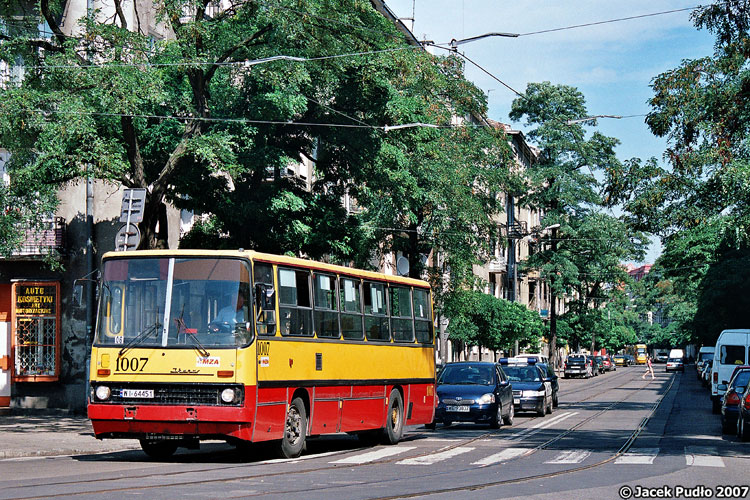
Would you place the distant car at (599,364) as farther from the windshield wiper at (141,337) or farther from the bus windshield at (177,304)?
the windshield wiper at (141,337)

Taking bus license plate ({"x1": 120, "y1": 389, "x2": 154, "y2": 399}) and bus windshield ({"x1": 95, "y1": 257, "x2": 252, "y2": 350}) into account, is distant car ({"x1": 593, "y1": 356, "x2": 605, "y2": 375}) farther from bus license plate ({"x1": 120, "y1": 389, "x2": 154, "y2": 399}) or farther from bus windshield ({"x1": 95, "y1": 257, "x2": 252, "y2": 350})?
bus license plate ({"x1": 120, "y1": 389, "x2": 154, "y2": 399})

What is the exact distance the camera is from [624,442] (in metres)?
21.5

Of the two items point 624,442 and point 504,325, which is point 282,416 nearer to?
point 624,442

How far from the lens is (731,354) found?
39188mm

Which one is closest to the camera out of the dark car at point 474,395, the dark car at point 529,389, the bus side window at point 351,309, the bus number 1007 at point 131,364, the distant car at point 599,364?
the bus number 1007 at point 131,364

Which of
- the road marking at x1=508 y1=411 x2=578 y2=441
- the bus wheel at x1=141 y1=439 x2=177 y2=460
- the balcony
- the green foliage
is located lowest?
the road marking at x1=508 y1=411 x2=578 y2=441

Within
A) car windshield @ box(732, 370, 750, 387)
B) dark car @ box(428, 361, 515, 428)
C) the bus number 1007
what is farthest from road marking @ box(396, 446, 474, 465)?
car windshield @ box(732, 370, 750, 387)

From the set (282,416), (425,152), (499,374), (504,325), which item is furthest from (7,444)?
(504,325)

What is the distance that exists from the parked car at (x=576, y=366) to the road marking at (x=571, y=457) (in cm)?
6687

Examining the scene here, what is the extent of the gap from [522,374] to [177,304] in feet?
63.3

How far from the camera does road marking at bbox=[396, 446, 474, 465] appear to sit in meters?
16.7

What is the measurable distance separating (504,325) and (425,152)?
26.8 m

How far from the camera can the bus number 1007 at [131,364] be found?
15.7 m

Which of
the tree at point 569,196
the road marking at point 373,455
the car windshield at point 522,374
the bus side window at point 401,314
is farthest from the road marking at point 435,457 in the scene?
the tree at point 569,196
